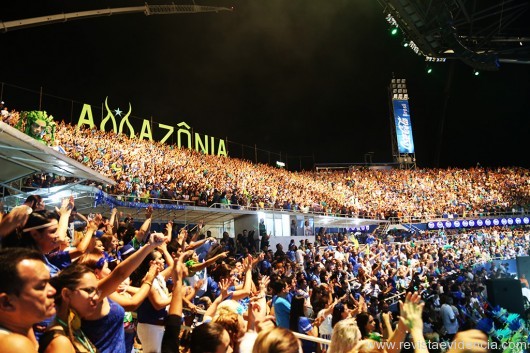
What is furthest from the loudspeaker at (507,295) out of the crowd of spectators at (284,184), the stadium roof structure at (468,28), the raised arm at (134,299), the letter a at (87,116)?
the letter a at (87,116)

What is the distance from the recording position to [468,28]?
1392 centimetres

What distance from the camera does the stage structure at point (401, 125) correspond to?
47469mm

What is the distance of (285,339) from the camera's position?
2.20m

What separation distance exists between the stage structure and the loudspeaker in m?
39.3

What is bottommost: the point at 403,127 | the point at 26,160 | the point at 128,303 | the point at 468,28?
the point at 128,303

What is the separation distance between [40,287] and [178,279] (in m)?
1.17

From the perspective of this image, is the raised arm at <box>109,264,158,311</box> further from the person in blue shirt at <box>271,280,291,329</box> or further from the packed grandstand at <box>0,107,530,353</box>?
the person in blue shirt at <box>271,280,291,329</box>

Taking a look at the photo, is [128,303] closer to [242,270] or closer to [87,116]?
[242,270]

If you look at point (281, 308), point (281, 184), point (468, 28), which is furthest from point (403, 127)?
point (281, 308)

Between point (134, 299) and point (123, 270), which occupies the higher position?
point (123, 270)

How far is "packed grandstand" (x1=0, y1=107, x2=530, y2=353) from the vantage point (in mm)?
2316

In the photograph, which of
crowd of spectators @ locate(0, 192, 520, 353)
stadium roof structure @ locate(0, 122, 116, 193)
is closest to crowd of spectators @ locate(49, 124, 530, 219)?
stadium roof structure @ locate(0, 122, 116, 193)

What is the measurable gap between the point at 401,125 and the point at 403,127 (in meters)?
0.34

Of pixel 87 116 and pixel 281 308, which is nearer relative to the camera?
pixel 281 308
